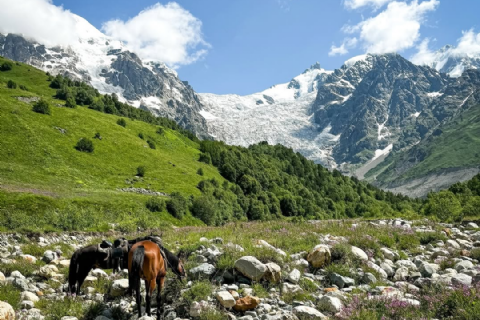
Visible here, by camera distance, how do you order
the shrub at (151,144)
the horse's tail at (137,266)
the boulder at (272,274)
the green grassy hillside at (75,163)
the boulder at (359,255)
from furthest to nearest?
the shrub at (151,144), the green grassy hillside at (75,163), the boulder at (359,255), the boulder at (272,274), the horse's tail at (137,266)

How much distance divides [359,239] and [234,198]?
74020mm

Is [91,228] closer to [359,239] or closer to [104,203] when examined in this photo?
[104,203]

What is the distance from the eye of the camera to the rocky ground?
29.3 feet

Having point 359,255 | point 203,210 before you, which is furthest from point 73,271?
point 203,210

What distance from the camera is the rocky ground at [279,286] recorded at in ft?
29.3

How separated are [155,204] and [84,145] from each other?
2727cm

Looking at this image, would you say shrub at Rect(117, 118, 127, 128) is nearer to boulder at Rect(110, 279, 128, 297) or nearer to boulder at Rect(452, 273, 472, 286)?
boulder at Rect(110, 279, 128, 297)

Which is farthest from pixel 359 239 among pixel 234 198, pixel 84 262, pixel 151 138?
pixel 151 138

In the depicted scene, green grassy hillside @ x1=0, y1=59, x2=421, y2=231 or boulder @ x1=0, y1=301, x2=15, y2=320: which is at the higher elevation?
green grassy hillside @ x1=0, y1=59, x2=421, y2=231

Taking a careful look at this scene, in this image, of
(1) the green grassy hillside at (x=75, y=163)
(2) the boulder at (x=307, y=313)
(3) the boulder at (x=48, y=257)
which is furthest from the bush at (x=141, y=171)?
(2) the boulder at (x=307, y=313)

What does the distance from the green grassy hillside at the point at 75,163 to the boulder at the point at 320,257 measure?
28.9m

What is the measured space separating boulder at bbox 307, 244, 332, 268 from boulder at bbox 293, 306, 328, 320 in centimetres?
460

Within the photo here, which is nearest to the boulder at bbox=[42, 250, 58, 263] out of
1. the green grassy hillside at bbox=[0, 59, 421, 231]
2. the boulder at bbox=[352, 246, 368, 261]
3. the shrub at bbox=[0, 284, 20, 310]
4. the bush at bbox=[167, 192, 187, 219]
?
the shrub at bbox=[0, 284, 20, 310]

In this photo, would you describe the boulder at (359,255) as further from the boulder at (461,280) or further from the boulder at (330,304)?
the boulder at (330,304)
